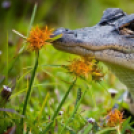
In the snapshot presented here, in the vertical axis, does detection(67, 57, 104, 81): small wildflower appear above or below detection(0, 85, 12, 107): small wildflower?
above

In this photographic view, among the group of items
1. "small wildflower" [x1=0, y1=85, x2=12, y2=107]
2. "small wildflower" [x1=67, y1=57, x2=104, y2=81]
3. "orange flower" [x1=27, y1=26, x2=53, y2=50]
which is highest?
"orange flower" [x1=27, y1=26, x2=53, y2=50]

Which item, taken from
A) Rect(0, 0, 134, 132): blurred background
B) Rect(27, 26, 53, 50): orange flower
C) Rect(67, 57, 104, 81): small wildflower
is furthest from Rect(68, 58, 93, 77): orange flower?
Rect(0, 0, 134, 132): blurred background

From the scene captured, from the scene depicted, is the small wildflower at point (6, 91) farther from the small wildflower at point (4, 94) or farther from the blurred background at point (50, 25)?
the blurred background at point (50, 25)

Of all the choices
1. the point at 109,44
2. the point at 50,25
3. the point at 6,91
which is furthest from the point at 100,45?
the point at 50,25

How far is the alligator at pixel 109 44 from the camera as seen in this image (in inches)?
71.7

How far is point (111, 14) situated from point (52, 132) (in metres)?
1.06

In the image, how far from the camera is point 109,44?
1867 millimetres

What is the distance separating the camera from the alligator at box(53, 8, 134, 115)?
5.98ft

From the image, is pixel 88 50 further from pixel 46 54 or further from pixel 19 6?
pixel 19 6

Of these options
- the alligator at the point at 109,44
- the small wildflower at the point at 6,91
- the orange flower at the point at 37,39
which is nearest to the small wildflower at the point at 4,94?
the small wildflower at the point at 6,91

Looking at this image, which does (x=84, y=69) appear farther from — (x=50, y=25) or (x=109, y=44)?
(x=50, y=25)

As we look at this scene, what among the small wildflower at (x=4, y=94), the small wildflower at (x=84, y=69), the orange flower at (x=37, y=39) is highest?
the orange flower at (x=37, y=39)

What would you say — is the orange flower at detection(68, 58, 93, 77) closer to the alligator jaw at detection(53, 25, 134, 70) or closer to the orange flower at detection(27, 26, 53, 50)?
the orange flower at detection(27, 26, 53, 50)

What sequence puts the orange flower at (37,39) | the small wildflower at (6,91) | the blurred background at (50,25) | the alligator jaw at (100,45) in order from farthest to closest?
the blurred background at (50,25) < the alligator jaw at (100,45) < the small wildflower at (6,91) < the orange flower at (37,39)
